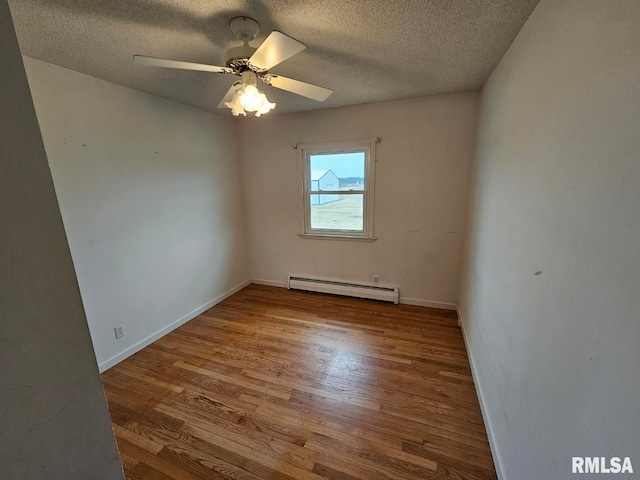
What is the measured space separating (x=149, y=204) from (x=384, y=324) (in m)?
2.72

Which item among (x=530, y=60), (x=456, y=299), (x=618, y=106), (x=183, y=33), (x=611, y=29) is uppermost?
(x=183, y=33)

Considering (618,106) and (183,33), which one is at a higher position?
(183,33)

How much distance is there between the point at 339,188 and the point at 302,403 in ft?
7.81

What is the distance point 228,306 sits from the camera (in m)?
3.31

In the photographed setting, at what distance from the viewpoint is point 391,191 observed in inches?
121

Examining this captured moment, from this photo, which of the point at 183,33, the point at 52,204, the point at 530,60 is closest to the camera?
the point at 52,204

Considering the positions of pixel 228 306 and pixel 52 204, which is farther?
pixel 228 306

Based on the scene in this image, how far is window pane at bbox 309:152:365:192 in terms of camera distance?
3193mm

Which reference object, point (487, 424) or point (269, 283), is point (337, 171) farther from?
point (487, 424)

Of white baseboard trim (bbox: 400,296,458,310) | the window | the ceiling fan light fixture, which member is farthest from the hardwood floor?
the ceiling fan light fixture

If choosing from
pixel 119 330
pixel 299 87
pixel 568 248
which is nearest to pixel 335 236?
pixel 299 87

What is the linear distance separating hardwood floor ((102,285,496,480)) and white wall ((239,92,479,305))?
2.28 ft

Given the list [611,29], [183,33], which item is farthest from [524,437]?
[183,33]

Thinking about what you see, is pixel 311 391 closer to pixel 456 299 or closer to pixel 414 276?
pixel 414 276
